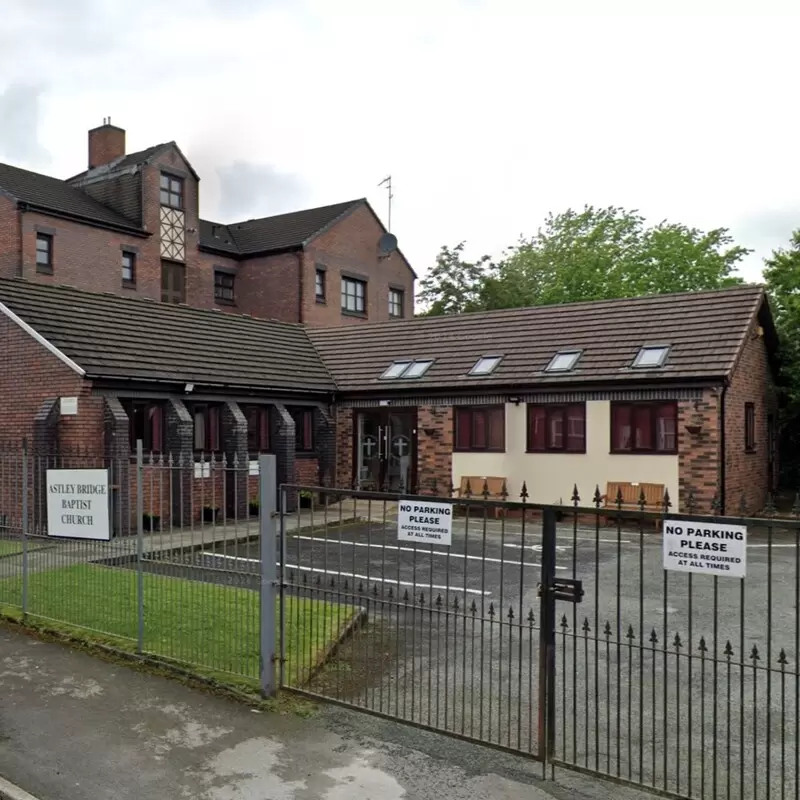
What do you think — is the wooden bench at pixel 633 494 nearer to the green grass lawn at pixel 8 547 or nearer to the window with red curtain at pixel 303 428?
the window with red curtain at pixel 303 428

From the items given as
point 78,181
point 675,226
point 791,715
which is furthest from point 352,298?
point 791,715

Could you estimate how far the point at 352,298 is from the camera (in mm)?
36781

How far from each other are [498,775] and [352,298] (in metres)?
32.4

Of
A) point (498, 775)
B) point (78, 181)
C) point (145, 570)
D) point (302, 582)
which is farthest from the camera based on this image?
point (78, 181)

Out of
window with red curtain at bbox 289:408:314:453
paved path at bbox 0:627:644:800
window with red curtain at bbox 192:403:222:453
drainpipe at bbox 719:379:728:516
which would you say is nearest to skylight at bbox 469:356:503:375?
window with red curtain at bbox 289:408:314:453

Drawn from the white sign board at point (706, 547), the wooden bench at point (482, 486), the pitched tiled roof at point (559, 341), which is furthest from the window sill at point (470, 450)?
the white sign board at point (706, 547)

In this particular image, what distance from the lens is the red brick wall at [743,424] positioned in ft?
58.6

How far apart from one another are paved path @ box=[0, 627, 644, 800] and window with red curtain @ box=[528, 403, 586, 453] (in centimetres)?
1361

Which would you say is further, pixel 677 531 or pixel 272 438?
pixel 272 438

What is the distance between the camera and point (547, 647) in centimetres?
531

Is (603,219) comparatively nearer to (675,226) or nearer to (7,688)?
(675,226)

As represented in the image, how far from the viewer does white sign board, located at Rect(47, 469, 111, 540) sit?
27.3ft

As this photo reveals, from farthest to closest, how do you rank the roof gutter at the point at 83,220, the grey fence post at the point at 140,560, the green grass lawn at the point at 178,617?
the roof gutter at the point at 83,220 → the grey fence post at the point at 140,560 → the green grass lawn at the point at 178,617

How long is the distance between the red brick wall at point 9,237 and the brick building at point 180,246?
4 cm
